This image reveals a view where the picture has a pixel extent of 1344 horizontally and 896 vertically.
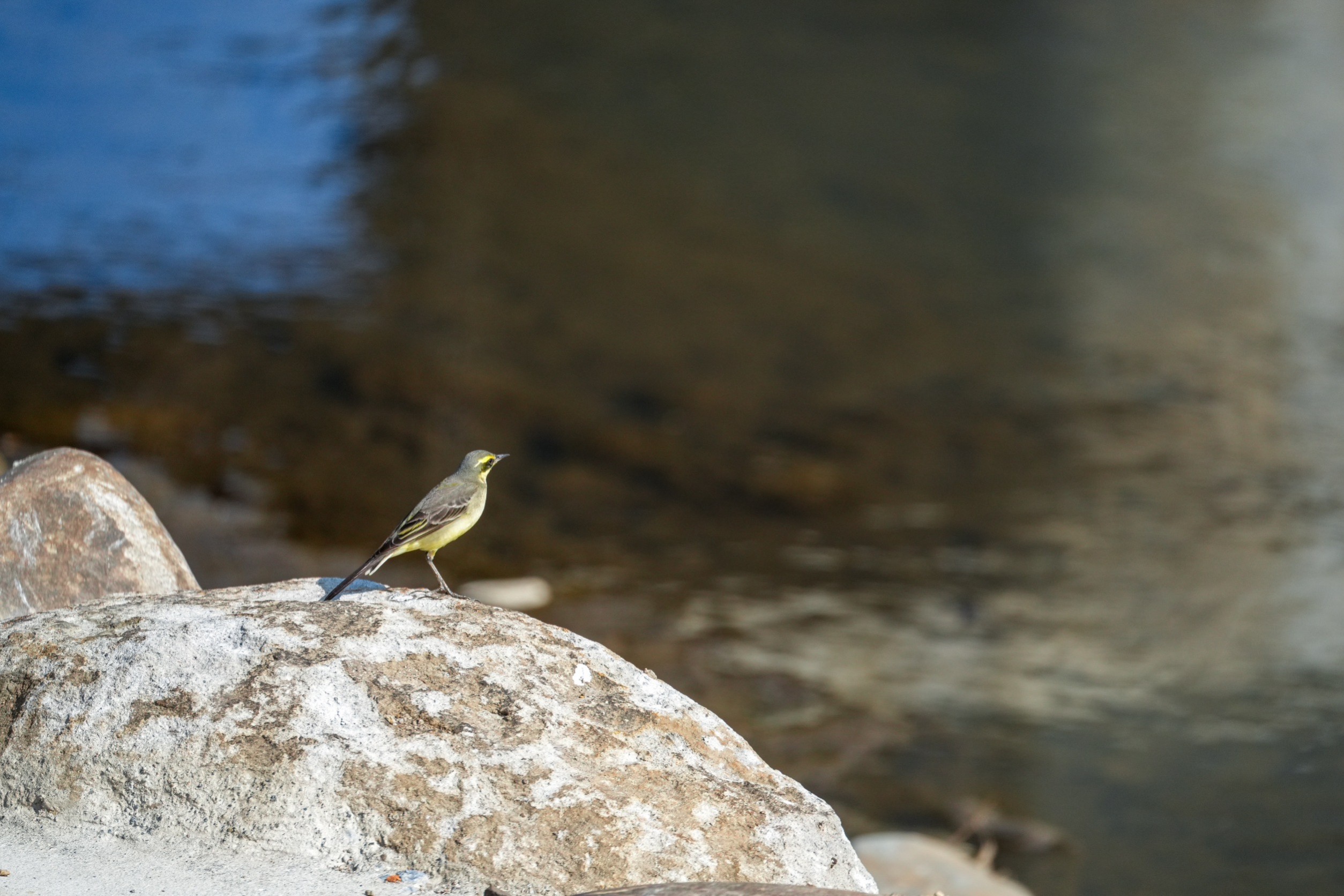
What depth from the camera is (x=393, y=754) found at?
4.67 m

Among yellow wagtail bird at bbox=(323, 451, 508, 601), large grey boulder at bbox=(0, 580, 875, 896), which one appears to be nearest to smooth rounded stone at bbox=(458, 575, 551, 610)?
yellow wagtail bird at bbox=(323, 451, 508, 601)

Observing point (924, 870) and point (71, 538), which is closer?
point (71, 538)

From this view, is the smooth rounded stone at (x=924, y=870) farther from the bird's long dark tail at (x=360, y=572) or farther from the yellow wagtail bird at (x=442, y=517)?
the bird's long dark tail at (x=360, y=572)

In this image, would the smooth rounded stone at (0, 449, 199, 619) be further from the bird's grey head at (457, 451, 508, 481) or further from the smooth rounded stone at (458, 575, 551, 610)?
the smooth rounded stone at (458, 575, 551, 610)

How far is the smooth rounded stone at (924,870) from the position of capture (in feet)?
31.6

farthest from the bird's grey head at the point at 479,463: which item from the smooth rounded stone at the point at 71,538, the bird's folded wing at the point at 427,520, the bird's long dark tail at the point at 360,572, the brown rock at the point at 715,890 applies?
the brown rock at the point at 715,890

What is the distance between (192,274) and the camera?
2656 centimetres

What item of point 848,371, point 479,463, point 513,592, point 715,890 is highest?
point 848,371

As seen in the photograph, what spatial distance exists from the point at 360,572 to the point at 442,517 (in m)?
0.60

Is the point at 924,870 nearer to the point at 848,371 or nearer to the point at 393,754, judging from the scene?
the point at 393,754

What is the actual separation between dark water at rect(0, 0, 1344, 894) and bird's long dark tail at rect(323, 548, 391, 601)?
744 cm

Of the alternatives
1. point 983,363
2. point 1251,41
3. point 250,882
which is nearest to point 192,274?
point 983,363

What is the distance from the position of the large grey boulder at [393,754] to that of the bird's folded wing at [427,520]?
672 millimetres

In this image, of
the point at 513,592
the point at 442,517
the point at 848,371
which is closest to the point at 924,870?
the point at 442,517
